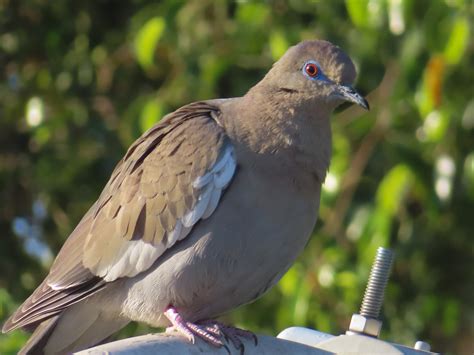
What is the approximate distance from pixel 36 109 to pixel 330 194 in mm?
1668

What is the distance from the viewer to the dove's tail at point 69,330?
3.83 m

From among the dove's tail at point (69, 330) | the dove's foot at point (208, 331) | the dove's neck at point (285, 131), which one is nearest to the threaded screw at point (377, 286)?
the dove's foot at point (208, 331)

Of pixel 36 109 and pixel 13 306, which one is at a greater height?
pixel 36 109

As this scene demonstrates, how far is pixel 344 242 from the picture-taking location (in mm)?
5438

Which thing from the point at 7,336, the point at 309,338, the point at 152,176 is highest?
the point at 152,176

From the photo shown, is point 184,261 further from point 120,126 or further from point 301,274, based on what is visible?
point 120,126

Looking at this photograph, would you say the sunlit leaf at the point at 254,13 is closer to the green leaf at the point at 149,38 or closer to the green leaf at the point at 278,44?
the green leaf at the point at 278,44

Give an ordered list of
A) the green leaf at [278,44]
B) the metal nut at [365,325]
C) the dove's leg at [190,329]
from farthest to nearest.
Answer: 1. the green leaf at [278,44]
2. the dove's leg at [190,329]
3. the metal nut at [365,325]

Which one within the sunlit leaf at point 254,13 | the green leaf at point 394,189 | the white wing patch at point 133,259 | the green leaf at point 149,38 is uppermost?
the sunlit leaf at point 254,13

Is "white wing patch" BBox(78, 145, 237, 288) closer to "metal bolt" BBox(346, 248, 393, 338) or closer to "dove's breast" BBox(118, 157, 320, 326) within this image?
"dove's breast" BBox(118, 157, 320, 326)

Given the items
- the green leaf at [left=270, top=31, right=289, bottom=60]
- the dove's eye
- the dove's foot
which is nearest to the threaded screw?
the dove's foot

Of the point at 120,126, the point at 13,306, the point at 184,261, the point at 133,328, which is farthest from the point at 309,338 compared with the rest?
the point at 120,126

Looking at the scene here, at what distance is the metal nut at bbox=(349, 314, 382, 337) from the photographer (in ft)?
9.96

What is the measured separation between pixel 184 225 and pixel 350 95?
68cm
